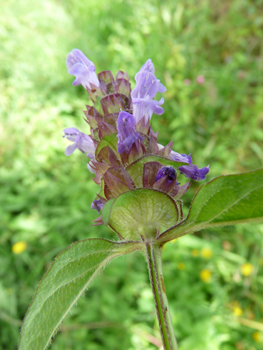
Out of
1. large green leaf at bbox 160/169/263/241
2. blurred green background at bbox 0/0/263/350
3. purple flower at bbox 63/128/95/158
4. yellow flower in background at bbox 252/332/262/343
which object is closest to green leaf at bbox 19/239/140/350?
large green leaf at bbox 160/169/263/241

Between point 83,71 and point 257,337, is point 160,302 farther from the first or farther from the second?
point 257,337

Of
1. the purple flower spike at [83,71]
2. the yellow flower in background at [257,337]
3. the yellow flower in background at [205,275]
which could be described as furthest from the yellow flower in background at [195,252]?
the purple flower spike at [83,71]

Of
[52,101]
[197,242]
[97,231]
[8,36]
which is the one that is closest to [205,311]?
[197,242]

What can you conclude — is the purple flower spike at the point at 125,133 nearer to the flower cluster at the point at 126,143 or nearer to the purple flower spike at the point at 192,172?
the flower cluster at the point at 126,143

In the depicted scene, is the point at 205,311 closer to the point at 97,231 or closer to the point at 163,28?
the point at 97,231

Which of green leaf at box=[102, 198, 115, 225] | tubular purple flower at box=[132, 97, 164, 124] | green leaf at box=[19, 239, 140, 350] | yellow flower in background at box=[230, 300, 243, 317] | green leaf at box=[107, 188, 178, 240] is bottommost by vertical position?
green leaf at box=[19, 239, 140, 350]

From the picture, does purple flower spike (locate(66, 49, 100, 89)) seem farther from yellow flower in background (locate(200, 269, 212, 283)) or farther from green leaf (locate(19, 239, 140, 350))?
yellow flower in background (locate(200, 269, 212, 283))
